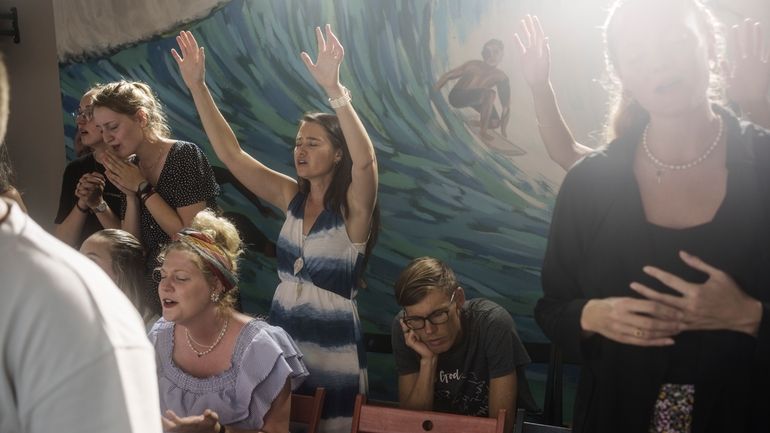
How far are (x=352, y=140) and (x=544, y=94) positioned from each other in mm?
682

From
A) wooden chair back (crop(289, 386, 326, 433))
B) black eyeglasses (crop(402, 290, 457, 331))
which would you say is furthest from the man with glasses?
wooden chair back (crop(289, 386, 326, 433))

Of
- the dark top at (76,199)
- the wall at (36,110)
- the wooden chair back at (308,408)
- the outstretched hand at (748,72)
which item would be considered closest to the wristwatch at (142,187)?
the dark top at (76,199)

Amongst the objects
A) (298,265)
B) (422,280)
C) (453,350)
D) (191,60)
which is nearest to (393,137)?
(422,280)

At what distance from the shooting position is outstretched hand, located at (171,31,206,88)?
3.24m

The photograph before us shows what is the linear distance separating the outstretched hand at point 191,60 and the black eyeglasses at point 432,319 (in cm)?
121

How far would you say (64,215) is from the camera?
365cm

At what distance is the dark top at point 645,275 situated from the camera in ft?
7.34

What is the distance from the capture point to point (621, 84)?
2.40 metres

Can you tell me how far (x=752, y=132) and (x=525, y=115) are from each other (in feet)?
2.10

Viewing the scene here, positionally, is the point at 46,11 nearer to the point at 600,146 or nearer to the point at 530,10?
the point at 530,10

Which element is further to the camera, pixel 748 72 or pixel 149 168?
pixel 149 168

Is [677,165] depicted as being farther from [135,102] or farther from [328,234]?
[135,102]

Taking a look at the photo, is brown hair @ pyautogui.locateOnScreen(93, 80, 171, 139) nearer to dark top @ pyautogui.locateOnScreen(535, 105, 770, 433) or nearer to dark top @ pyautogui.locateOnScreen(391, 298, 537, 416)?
dark top @ pyautogui.locateOnScreen(391, 298, 537, 416)

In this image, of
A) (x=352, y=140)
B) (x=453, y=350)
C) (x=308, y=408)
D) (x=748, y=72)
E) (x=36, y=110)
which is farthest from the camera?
(x=36, y=110)
